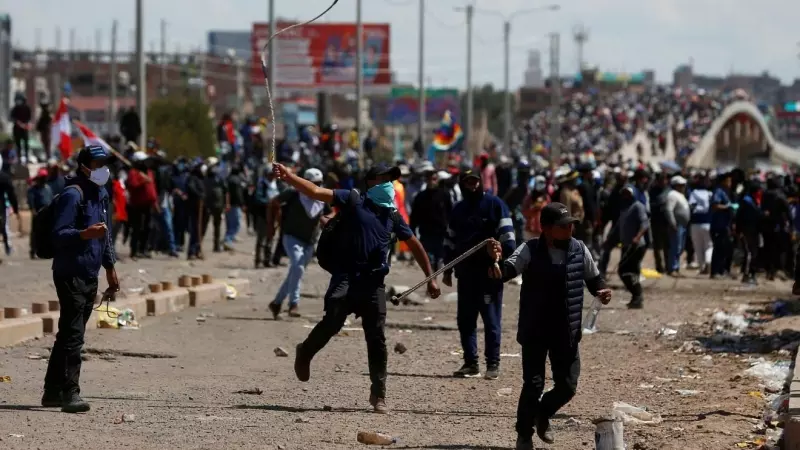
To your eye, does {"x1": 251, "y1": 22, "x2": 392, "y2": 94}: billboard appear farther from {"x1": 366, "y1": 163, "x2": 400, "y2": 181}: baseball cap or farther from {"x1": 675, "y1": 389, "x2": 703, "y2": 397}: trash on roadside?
{"x1": 366, "y1": 163, "x2": 400, "y2": 181}: baseball cap

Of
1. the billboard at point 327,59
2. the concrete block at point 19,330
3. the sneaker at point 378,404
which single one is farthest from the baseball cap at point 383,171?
the billboard at point 327,59

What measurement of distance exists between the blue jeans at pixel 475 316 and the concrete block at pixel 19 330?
11.9 feet

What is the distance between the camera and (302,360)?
10.9 meters

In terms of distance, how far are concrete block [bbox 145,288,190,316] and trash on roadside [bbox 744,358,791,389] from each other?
6125mm

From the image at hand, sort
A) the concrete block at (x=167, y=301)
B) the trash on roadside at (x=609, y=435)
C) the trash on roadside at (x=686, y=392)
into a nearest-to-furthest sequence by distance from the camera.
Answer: the trash on roadside at (x=609, y=435) < the trash on roadside at (x=686, y=392) < the concrete block at (x=167, y=301)

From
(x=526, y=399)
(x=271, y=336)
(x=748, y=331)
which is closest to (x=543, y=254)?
(x=526, y=399)

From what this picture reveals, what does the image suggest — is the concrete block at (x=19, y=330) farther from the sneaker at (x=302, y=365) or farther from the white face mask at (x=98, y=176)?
the white face mask at (x=98, y=176)

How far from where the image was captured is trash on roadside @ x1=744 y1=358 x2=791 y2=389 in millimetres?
12617

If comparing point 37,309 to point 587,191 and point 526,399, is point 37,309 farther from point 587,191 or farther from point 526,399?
point 587,191

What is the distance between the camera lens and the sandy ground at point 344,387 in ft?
31.0

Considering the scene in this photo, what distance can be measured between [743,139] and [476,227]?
137 metres

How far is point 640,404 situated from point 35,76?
124549 mm

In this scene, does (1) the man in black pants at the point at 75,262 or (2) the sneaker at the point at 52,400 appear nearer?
(1) the man in black pants at the point at 75,262

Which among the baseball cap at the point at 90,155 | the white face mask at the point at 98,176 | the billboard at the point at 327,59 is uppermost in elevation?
the billboard at the point at 327,59
